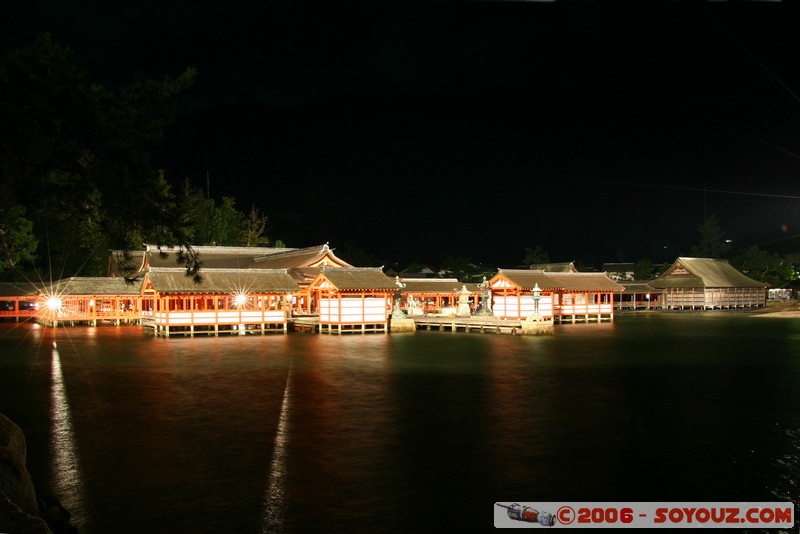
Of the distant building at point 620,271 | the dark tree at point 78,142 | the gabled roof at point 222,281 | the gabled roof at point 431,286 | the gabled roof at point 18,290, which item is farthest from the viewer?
the distant building at point 620,271

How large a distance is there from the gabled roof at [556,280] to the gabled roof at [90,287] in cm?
2799

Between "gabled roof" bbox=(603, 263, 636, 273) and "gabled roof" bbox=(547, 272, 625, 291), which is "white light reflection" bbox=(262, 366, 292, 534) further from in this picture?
"gabled roof" bbox=(603, 263, 636, 273)

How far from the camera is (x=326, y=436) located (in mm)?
13320

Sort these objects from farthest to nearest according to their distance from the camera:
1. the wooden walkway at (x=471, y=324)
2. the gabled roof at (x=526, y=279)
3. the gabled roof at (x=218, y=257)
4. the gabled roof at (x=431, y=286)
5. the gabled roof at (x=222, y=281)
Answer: the gabled roof at (x=431, y=286) < the gabled roof at (x=218, y=257) < the gabled roof at (x=526, y=279) < the wooden walkway at (x=471, y=324) < the gabled roof at (x=222, y=281)

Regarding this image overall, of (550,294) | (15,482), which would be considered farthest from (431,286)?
(15,482)

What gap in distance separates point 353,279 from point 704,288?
52300 millimetres

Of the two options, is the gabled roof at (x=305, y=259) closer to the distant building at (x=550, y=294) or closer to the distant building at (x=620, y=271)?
the distant building at (x=550, y=294)

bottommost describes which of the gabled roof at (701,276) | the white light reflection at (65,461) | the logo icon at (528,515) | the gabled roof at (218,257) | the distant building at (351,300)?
the logo icon at (528,515)

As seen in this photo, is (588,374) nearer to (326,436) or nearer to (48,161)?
(326,436)

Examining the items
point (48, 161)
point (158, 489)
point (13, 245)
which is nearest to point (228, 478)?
point (158, 489)

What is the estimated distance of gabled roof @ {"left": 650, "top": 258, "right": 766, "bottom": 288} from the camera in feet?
256

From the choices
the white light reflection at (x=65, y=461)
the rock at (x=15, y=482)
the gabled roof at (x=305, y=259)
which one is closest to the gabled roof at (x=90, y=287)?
the gabled roof at (x=305, y=259)

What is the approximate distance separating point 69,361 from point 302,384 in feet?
38.9

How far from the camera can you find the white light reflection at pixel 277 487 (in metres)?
8.66
